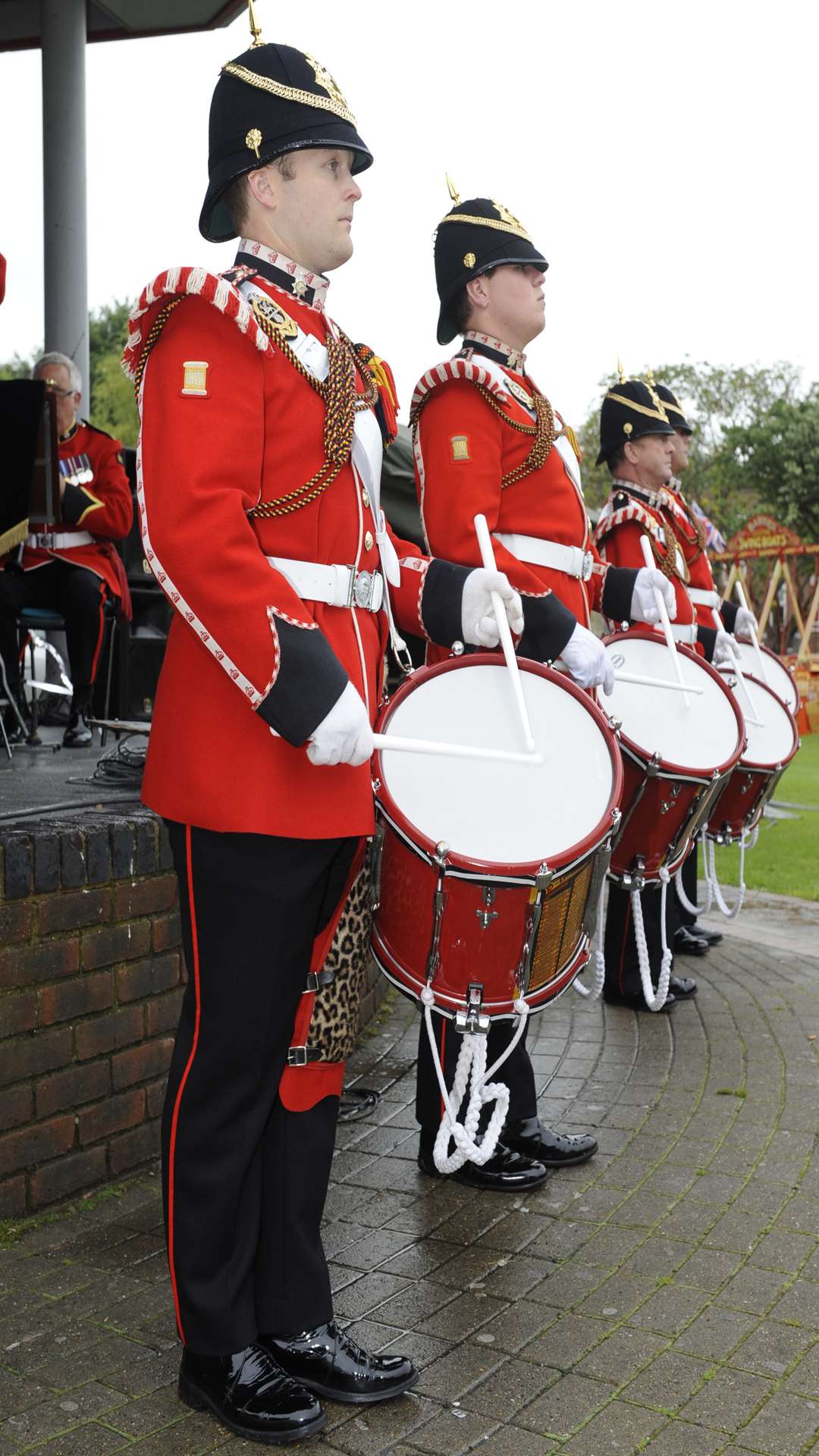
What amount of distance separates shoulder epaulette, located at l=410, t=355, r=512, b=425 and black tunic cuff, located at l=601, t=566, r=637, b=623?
125 cm

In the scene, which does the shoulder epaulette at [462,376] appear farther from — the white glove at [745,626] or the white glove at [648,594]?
the white glove at [745,626]

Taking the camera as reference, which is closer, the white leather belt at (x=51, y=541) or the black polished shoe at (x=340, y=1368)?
the black polished shoe at (x=340, y=1368)

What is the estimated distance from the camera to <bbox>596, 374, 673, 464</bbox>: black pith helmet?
201 inches

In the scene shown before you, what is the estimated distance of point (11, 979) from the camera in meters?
2.81

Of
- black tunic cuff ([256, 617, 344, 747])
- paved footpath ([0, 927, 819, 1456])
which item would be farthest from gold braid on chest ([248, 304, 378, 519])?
paved footpath ([0, 927, 819, 1456])

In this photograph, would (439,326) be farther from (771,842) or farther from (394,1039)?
(771,842)

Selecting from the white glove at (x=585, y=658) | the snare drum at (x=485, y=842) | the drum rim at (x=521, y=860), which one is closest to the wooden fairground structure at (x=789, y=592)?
the white glove at (x=585, y=658)

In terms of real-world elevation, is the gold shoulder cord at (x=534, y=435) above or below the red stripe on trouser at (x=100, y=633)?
above

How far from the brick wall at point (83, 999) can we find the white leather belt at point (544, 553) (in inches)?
41.7

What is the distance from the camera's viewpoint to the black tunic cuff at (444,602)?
2.57 meters

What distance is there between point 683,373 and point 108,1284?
96.1 ft

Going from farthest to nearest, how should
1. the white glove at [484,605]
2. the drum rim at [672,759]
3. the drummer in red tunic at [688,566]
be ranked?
the drummer in red tunic at [688,566], the drum rim at [672,759], the white glove at [484,605]

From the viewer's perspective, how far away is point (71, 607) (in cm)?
569

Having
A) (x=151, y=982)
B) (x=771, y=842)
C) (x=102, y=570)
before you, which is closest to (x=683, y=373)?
(x=771, y=842)
